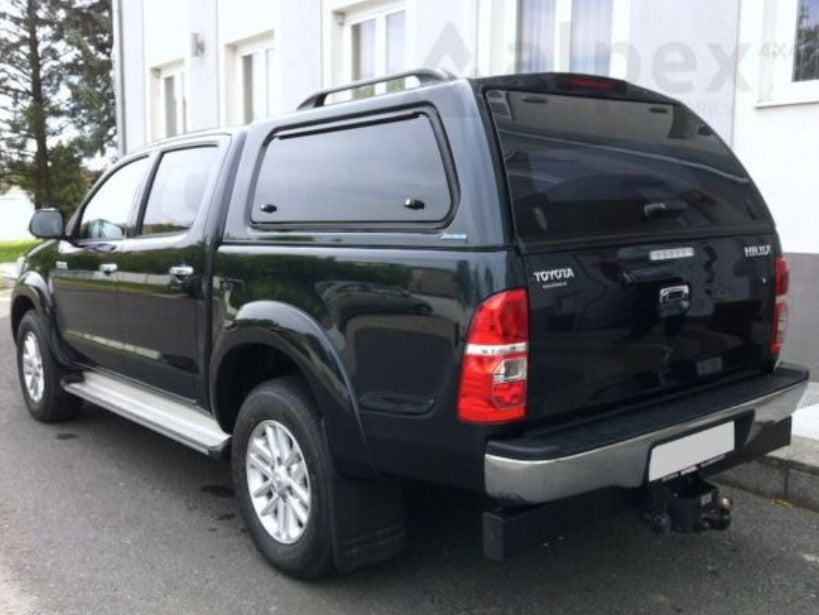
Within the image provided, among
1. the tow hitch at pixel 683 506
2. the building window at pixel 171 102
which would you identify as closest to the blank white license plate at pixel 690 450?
the tow hitch at pixel 683 506

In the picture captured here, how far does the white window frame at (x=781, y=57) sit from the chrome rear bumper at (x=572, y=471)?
405 cm

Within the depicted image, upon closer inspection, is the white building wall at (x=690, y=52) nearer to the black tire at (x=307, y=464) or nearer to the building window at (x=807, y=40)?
the building window at (x=807, y=40)

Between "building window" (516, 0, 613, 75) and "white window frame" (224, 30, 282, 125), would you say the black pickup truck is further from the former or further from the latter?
"white window frame" (224, 30, 282, 125)

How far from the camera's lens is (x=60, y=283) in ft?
17.2

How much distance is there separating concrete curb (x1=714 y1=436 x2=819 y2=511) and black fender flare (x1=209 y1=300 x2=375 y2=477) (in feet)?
7.13

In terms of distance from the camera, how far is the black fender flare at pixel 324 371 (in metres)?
2.93

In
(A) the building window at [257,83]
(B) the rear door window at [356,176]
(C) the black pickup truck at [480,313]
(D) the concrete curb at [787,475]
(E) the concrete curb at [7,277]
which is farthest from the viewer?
(E) the concrete curb at [7,277]

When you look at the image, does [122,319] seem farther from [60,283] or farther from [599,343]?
[599,343]

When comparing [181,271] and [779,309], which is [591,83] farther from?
[181,271]

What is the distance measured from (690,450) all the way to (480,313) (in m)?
0.93

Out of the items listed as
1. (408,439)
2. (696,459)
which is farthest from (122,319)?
(696,459)

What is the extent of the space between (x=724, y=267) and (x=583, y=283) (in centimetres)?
77

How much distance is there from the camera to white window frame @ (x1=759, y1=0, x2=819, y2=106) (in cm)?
589

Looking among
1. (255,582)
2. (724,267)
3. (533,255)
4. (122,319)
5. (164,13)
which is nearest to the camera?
(533,255)
